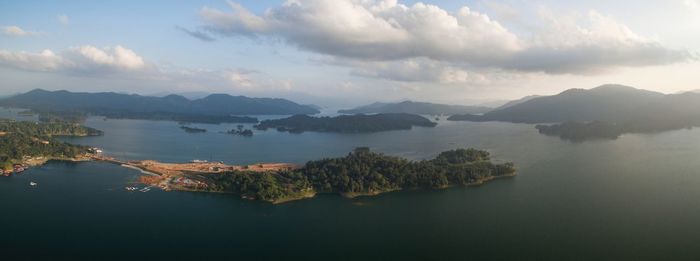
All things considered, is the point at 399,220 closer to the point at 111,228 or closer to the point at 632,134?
the point at 111,228

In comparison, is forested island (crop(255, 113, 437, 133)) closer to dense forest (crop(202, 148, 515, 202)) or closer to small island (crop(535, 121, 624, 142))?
small island (crop(535, 121, 624, 142))

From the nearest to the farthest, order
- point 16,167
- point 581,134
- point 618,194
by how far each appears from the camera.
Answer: point 618,194 → point 16,167 → point 581,134

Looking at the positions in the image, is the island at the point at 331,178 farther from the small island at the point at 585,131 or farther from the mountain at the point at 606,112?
the mountain at the point at 606,112

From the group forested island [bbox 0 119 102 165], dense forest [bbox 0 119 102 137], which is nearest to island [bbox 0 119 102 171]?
forested island [bbox 0 119 102 165]

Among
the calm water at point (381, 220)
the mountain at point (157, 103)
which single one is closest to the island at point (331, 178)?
the calm water at point (381, 220)

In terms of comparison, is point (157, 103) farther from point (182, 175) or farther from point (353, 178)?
point (353, 178)

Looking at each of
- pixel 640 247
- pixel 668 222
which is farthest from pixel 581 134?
pixel 640 247

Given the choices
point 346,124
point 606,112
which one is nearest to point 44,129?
point 346,124
